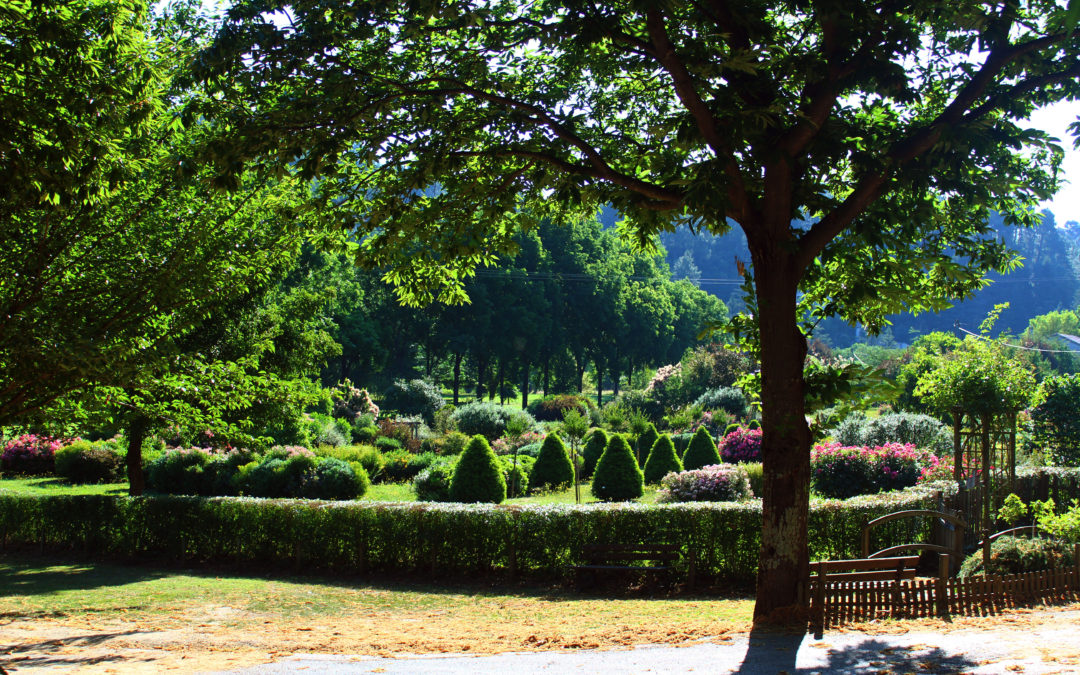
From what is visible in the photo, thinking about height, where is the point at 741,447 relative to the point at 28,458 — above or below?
above

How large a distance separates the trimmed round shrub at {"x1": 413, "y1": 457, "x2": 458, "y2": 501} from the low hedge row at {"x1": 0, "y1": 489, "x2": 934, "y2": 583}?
18.1 ft

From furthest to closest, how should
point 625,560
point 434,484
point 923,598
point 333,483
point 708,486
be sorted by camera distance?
1. point 434,484
2. point 333,483
3. point 708,486
4. point 625,560
5. point 923,598

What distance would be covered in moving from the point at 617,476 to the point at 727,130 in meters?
14.2

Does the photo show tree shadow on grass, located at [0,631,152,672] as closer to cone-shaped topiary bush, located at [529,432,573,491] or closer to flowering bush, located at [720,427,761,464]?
cone-shaped topiary bush, located at [529,432,573,491]

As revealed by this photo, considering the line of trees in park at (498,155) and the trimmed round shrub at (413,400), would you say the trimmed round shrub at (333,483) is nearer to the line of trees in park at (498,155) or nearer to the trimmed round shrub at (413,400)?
the line of trees in park at (498,155)

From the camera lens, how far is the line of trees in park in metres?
7.25

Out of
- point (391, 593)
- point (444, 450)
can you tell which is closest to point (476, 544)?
point (391, 593)

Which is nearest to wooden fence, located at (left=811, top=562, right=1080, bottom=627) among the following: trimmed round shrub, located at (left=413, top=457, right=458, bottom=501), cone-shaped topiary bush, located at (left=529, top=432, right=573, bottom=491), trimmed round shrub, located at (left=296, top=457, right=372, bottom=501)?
trimmed round shrub, located at (left=413, top=457, right=458, bottom=501)

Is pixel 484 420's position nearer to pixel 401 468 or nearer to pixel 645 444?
pixel 645 444

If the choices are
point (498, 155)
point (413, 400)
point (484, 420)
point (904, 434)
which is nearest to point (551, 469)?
point (904, 434)

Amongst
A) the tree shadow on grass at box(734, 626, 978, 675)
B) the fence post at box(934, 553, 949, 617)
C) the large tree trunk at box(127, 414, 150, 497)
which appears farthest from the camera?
the large tree trunk at box(127, 414, 150, 497)

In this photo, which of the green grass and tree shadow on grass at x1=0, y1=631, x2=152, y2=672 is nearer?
tree shadow on grass at x1=0, y1=631, x2=152, y2=672

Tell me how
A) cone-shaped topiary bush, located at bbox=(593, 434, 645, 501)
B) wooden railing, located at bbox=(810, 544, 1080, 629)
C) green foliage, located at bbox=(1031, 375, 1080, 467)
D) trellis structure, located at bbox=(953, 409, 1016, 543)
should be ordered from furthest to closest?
green foliage, located at bbox=(1031, 375, 1080, 467)
cone-shaped topiary bush, located at bbox=(593, 434, 645, 501)
trellis structure, located at bbox=(953, 409, 1016, 543)
wooden railing, located at bbox=(810, 544, 1080, 629)

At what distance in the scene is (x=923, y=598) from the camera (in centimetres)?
820
